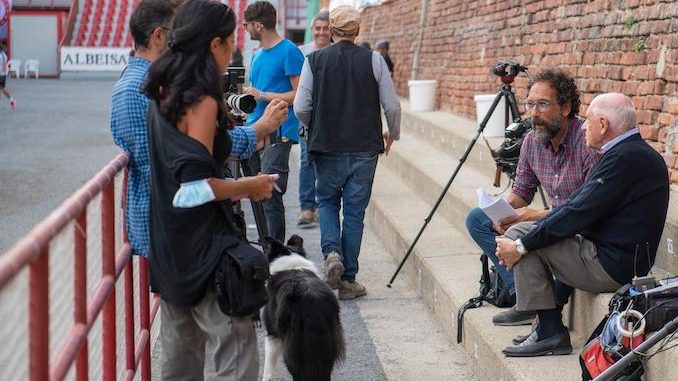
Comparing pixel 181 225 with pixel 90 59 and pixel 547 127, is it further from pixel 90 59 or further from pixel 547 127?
pixel 90 59

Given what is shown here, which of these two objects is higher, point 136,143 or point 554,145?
point 136,143

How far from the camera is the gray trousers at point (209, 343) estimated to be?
3705mm

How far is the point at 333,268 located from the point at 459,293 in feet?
3.37

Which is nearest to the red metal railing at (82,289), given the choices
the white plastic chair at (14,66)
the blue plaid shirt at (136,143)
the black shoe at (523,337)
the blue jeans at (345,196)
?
the blue plaid shirt at (136,143)

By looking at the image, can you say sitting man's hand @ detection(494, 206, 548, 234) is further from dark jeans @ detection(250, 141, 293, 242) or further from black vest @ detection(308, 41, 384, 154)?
dark jeans @ detection(250, 141, 293, 242)

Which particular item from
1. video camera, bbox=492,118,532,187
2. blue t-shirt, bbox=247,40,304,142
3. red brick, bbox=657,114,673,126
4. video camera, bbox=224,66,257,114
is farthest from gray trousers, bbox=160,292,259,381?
blue t-shirt, bbox=247,40,304,142

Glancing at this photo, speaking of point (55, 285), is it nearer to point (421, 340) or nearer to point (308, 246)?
point (421, 340)

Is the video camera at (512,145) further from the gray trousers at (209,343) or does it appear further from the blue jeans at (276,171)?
the gray trousers at (209,343)

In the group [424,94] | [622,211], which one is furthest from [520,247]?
[424,94]

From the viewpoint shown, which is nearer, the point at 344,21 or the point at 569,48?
the point at 344,21

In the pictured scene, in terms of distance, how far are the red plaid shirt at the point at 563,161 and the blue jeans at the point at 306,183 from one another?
12.6 ft

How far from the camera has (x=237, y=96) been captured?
507 centimetres

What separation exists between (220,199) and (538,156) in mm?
2328

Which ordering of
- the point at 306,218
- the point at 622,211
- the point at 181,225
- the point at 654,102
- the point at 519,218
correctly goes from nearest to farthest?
the point at 181,225, the point at 622,211, the point at 519,218, the point at 654,102, the point at 306,218
